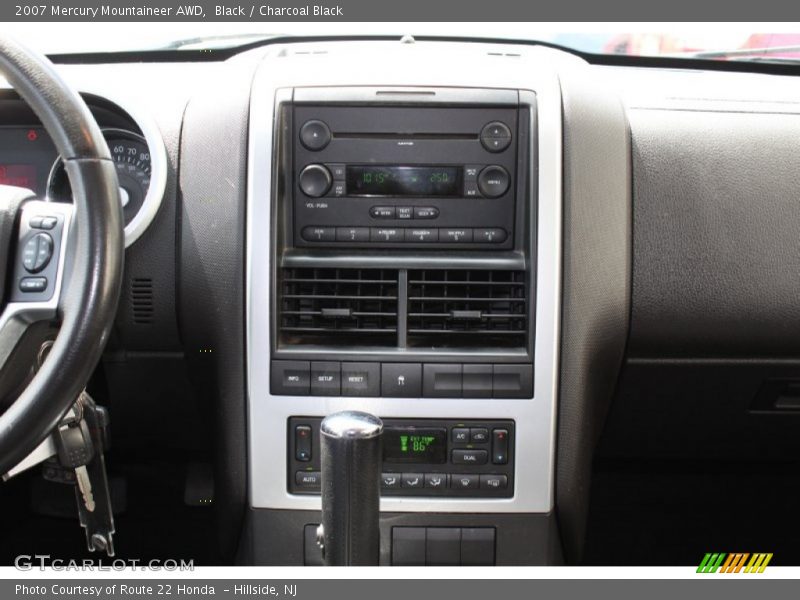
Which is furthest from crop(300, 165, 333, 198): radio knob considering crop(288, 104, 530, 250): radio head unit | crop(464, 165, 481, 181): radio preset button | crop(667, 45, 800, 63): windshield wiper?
crop(667, 45, 800, 63): windshield wiper

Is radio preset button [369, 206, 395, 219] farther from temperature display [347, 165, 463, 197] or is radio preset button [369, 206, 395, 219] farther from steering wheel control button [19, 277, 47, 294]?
steering wheel control button [19, 277, 47, 294]

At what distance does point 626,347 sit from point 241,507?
74 centimetres

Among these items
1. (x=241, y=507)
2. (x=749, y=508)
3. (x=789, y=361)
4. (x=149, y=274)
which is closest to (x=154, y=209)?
(x=149, y=274)

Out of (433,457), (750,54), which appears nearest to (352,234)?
(433,457)

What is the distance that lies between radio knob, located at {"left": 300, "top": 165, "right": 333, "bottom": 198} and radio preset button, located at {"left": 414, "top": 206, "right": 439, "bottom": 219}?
0.49 feet

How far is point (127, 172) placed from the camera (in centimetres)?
158

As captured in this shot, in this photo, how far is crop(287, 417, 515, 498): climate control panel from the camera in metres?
1.44

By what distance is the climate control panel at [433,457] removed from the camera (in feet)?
4.72

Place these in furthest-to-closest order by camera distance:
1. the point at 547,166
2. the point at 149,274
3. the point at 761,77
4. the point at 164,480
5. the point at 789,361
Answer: the point at 164,480 → the point at 761,77 → the point at 789,361 → the point at 149,274 → the point at 547,166

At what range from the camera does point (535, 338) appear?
141cm

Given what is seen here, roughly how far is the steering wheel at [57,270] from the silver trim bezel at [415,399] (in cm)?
34

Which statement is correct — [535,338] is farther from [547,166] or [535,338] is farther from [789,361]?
[789,361]

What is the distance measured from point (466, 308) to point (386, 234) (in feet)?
0.59

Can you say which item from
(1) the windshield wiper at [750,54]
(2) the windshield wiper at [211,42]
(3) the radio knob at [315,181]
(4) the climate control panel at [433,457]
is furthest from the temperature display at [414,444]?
(1) the windshield wiper at [750,54]
